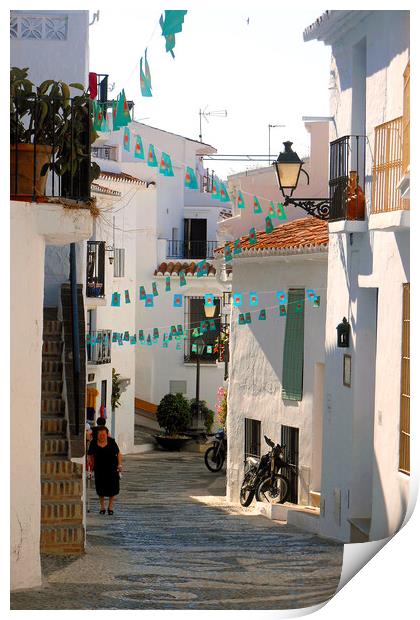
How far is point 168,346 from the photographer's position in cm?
834

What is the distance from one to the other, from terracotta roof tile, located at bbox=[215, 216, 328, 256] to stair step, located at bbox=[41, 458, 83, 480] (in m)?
1.44

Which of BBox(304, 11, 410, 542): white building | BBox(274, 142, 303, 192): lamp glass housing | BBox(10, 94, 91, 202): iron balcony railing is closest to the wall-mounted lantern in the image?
BBox(304, 11, 410, 542): white building

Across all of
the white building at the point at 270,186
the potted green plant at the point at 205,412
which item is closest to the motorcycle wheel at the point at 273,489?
the potted green plant at the point at 205,412

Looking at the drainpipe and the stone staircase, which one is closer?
the stone staircase

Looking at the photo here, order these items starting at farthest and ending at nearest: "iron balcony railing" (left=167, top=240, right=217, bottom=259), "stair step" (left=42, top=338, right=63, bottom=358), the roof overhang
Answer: "stair step" (left=42, top=338, right=63, bottom=358) → "iron balcony railing" (left=167, top=240, right=217, bottom=259) → the roof overhang

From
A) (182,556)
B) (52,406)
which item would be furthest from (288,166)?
(182,556)

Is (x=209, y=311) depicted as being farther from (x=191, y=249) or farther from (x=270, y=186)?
(x=270, y=186)

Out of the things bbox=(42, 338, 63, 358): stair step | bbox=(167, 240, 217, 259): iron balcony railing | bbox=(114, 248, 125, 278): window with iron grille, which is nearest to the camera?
bbox=(167, 240, 217, 259): iron balcony railing

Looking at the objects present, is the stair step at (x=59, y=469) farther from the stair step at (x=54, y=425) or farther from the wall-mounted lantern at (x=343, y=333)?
the wall-mounted lantern at (x=343, y=333)

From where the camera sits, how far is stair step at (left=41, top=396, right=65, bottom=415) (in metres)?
8.36

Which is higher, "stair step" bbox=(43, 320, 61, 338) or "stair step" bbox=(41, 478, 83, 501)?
"stair step" bbox=(43, 320, 61, 338)

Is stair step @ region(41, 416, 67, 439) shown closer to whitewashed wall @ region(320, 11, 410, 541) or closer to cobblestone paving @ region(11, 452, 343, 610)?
cobblestone paving @ region(11, 452, 343, 610)

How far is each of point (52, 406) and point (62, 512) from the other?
603 millimetres

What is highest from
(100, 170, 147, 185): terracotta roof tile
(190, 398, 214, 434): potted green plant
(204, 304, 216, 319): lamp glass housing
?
(100, 170, 147, 185): terracotta roof tile
